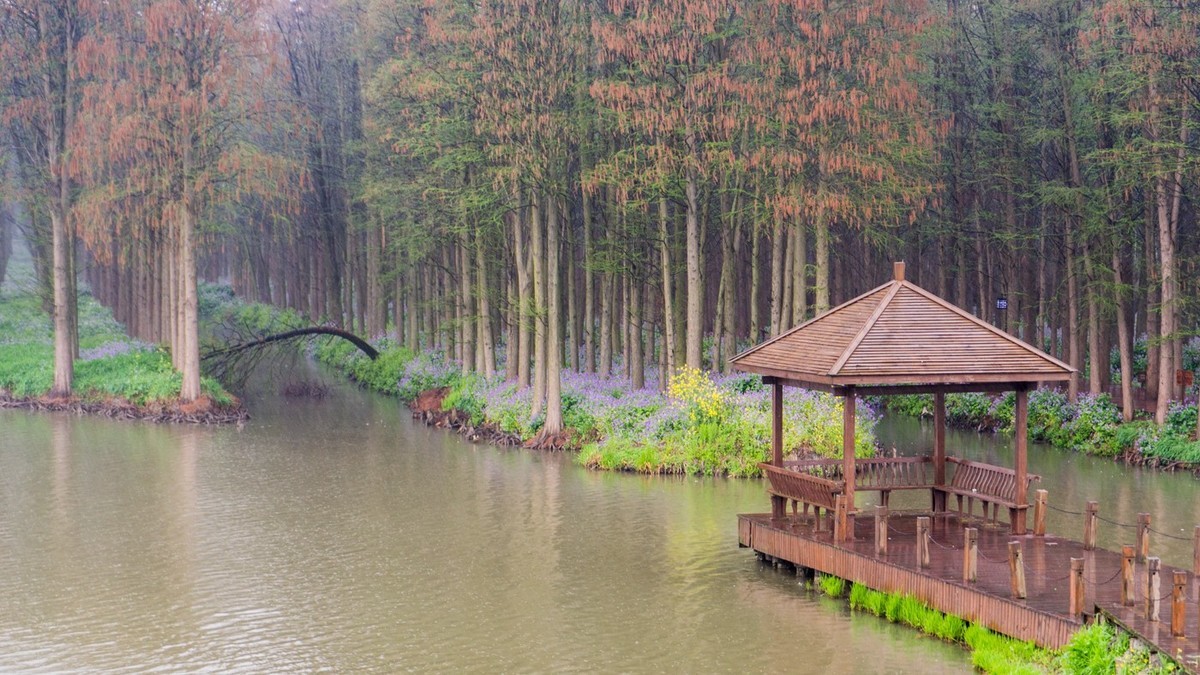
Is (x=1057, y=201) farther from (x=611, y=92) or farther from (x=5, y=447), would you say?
(x=5, y=447)

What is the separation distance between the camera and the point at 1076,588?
15.1 metres

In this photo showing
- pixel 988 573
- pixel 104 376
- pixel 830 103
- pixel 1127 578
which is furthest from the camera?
pixel 104 376

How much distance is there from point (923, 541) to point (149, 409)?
28.0 metres

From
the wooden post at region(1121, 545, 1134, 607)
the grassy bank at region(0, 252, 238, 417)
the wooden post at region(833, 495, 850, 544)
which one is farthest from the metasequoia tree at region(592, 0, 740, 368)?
the wooden post at region(1121, 545, 1134, 607)

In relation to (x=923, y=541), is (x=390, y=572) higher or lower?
lower

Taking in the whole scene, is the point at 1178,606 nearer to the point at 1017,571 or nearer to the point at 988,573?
the point at 1017,571

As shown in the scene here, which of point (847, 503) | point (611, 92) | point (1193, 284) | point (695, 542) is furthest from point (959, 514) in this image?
point (1193, 284)

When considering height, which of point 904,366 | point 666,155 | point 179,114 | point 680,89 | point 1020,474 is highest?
point 179,114

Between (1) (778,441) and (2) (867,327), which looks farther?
(1) (778,441)

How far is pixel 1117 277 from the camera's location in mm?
34281

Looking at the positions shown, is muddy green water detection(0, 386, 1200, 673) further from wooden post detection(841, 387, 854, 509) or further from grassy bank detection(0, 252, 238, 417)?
grassy bank detection(0, 252, 238, 417)

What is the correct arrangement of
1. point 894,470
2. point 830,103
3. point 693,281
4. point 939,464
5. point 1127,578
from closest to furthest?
point 1127,578, point 939,464, point 894,470, point 830,103, point 693,281

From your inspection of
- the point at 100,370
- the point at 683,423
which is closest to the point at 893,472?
the point at 683,423

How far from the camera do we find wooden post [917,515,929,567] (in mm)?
17503
